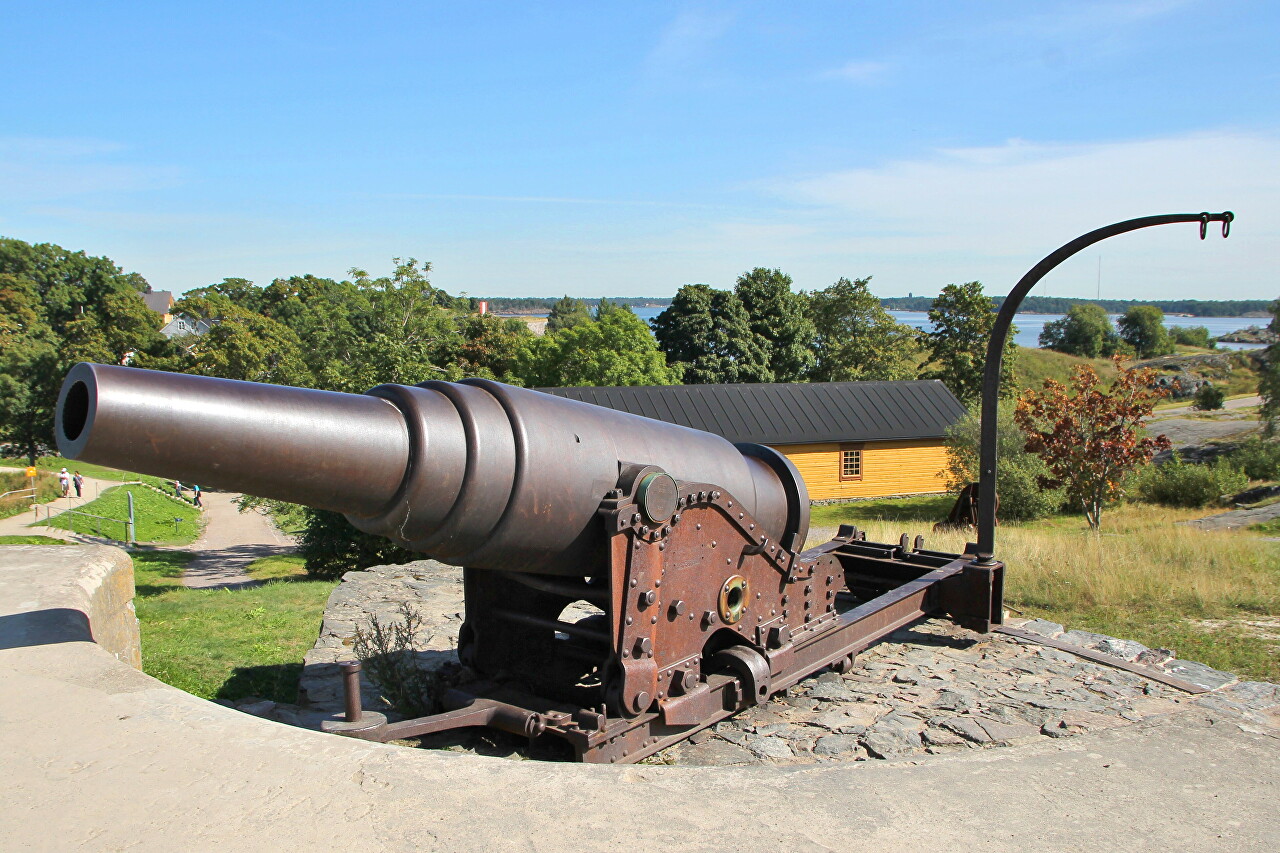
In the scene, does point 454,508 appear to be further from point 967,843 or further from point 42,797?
point 967,843

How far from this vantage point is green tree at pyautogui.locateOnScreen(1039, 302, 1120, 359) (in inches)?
2908

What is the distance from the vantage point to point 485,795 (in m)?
2.92

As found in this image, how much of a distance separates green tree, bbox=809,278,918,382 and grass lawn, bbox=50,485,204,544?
2995 cm

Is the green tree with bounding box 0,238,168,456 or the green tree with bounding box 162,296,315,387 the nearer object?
the green tree with bounding box 0,238,168,456

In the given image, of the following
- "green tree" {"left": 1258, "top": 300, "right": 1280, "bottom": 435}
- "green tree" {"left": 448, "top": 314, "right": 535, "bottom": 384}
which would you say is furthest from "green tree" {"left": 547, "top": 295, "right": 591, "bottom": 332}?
"green tree" {"left": 1258, "top": 300, "right": 1280, "bottom": 435}

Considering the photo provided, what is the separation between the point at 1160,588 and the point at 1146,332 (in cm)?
8510

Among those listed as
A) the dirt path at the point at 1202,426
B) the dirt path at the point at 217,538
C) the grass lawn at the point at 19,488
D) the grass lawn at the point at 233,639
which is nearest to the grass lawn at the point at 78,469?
the dirt path at the point at 217,538

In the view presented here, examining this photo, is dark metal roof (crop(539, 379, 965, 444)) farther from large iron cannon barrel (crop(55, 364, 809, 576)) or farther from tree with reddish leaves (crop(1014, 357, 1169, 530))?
large iron cannon barrel (crop(55, 364, 809, 576))

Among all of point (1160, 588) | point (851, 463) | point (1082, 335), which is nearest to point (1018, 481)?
point (851, 463)

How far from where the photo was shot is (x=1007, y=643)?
6.79 metres

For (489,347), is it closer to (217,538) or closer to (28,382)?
(217,538)

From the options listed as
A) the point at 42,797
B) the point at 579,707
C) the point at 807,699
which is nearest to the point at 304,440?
the point at 42,797

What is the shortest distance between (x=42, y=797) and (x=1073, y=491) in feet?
61.0

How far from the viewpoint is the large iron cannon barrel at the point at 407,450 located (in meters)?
2.76
